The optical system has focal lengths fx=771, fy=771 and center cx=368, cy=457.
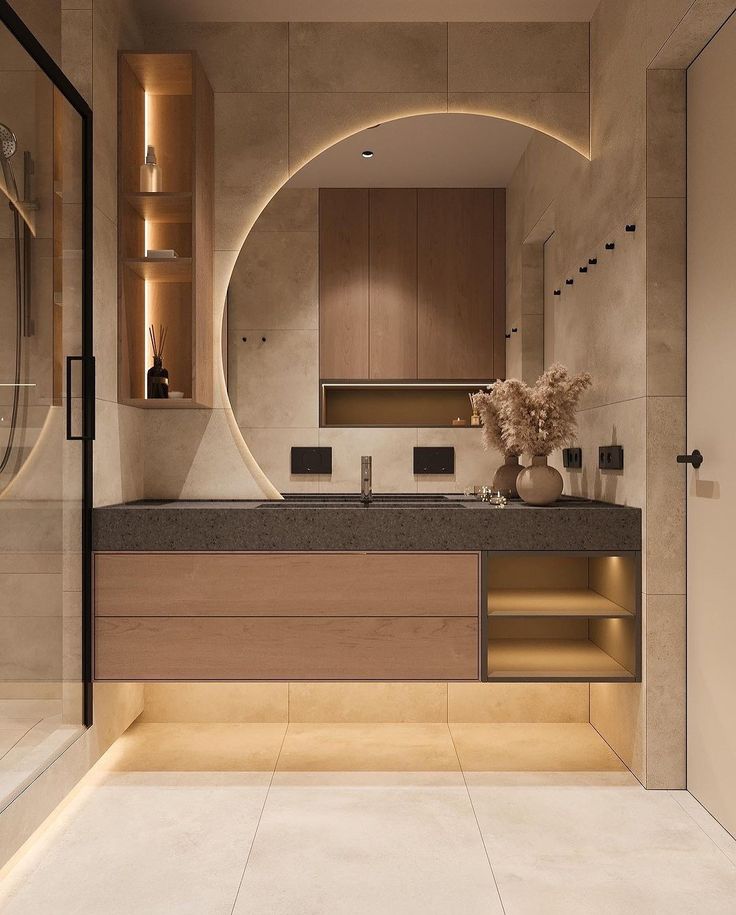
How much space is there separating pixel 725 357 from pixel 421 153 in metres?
1.35

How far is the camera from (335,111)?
2.84 m

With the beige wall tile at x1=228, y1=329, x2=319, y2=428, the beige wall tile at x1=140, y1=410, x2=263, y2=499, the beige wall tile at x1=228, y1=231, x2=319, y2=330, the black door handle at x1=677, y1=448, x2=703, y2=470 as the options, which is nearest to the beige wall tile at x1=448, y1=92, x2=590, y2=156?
the beige wall tile at x1=228, y1=231, x2=319, y2=330

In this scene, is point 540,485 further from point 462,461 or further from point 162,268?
point 162,268

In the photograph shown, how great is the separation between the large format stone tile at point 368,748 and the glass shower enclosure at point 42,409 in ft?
2.36

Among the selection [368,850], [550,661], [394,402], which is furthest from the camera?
[394,402]

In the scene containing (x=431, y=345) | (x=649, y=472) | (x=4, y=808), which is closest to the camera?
(x=4, y=808)

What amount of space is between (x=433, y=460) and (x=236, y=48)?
5.50 feet

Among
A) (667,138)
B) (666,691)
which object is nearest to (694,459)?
(666,691)

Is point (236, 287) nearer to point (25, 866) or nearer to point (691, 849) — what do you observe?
point (25, 866)

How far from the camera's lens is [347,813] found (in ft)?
7.16

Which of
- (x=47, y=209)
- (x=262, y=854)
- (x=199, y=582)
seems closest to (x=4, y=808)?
(x=262, y=854)

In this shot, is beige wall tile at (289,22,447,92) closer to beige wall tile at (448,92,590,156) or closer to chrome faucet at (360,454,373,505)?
beige wall tile at (448,92,590,156)

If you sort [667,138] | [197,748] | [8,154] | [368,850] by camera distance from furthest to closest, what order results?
[197,748] → [667,138] → [368,850] → [8,154]

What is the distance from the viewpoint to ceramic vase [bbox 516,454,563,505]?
2.55 meters
